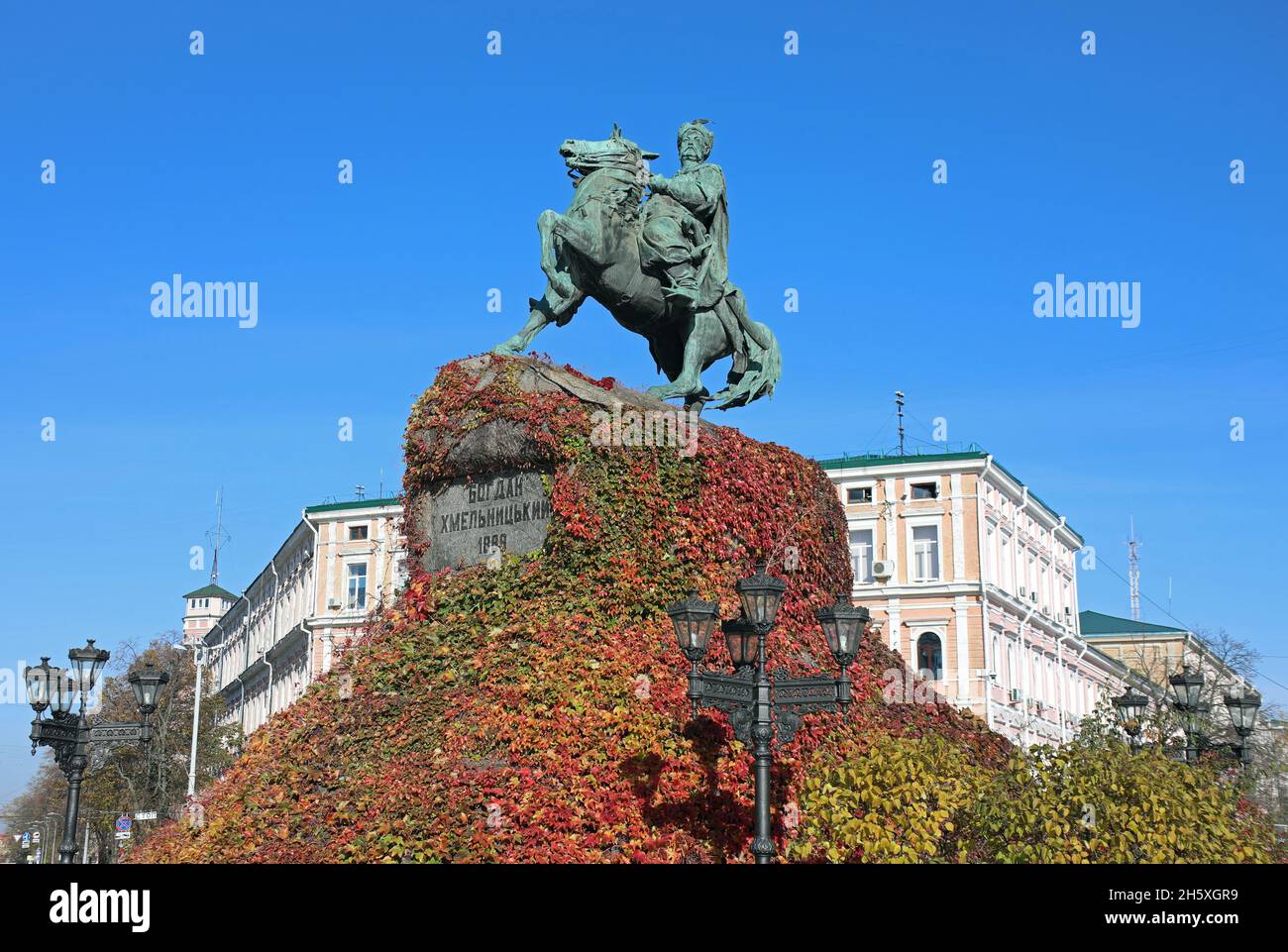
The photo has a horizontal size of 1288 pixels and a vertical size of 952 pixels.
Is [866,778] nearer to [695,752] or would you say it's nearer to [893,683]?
[695,752]

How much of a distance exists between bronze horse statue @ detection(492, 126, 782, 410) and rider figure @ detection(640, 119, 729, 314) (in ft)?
0.46

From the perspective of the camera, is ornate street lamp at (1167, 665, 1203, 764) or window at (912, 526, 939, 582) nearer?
ornate street lamp at (1167, 665, 1203, 764)

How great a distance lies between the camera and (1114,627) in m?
75.2

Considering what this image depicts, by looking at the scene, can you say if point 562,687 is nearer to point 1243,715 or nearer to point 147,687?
point 147,687

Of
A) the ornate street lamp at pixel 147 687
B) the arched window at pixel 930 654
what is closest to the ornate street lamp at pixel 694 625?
the ornate street lamp at pixel 147 687

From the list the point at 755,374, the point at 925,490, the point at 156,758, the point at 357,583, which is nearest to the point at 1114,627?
the point at 925,490

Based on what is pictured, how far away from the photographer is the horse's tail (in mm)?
16375

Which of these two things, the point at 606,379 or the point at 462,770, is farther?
the point at 606,379

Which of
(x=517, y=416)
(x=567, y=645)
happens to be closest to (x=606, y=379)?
(x=517, y=416)

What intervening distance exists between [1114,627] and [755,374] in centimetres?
6440

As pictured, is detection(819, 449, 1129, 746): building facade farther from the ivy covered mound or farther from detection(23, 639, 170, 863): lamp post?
the ivy covered mound

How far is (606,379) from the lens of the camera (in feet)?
47.5
